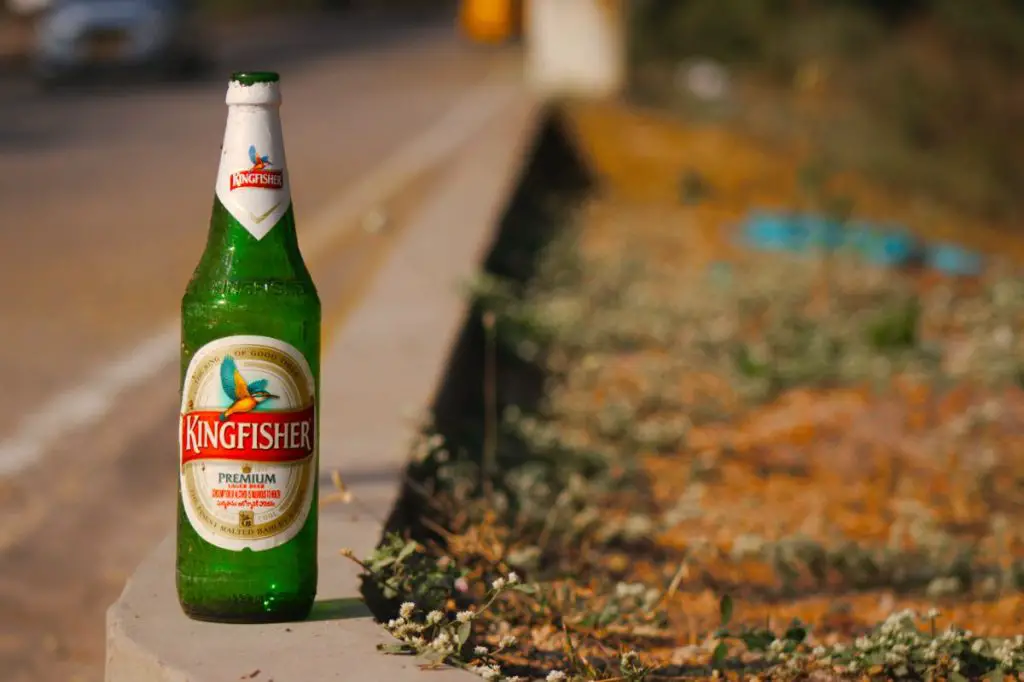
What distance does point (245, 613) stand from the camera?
3.07 metres

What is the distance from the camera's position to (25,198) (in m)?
11.1

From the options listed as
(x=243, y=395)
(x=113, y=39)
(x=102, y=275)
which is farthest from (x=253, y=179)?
(x=113, y=39)

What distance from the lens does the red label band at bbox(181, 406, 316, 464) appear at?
295 centimetres

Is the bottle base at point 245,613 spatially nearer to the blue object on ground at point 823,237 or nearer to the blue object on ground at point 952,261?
the blue object on ground at point 823,237

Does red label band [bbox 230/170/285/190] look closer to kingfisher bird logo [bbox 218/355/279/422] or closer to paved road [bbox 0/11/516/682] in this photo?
kingfisher bird logo [bbox 218/355/279/422]

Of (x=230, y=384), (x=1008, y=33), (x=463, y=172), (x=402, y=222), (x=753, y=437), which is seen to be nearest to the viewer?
(x=230, y=384)

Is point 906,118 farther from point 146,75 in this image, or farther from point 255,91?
point 255,91

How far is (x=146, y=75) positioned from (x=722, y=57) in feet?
37.3

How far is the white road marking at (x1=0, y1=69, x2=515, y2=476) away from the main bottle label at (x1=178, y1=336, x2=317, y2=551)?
2685 millimetres

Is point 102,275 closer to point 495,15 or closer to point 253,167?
point 253,167

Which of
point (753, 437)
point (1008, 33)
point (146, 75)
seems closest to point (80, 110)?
point (146, 75)

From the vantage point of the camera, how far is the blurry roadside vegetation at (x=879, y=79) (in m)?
18.9

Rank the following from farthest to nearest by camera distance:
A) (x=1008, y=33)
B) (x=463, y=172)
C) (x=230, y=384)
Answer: (x=1008, y=33), (x=463, y=172), (x=230, y=384)

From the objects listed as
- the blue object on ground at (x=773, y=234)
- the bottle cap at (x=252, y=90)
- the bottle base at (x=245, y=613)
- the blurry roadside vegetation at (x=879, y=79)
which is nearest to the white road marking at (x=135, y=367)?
the blue object on ground at (x=773, y=234)
